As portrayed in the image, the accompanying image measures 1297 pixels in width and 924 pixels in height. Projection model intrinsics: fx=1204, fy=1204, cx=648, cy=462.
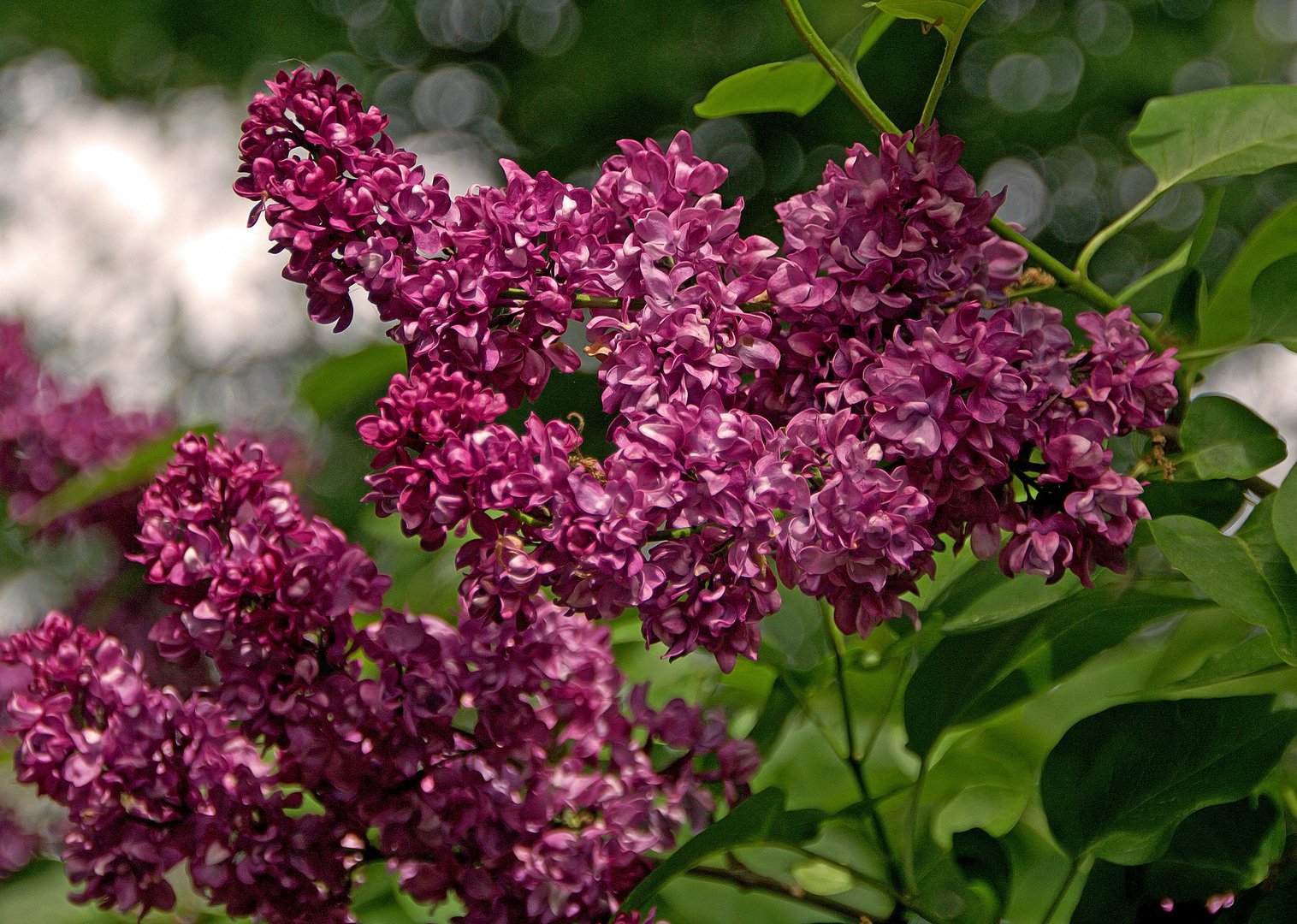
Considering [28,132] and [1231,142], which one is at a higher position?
[1231,142]

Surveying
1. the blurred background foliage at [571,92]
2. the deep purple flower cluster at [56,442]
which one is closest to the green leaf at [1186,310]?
the deep purple flower cluster at [56,442]

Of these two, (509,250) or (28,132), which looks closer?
(509,250)

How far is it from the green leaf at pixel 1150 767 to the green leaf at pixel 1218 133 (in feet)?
0.78

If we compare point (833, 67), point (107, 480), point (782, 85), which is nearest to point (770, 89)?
point (782, 85)

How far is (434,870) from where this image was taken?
48 centimetres

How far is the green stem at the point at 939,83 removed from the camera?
43 cm

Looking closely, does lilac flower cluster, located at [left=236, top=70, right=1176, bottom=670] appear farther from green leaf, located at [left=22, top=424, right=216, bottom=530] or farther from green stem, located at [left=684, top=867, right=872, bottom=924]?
green leaf, located at [left=22, top=424, right=216, bottom=530]

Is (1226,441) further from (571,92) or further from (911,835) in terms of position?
(571,92)

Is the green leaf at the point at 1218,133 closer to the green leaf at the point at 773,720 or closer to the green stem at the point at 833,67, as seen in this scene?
the green stem at the point at 833,67

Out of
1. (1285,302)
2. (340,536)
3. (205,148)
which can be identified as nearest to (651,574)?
(340,536)

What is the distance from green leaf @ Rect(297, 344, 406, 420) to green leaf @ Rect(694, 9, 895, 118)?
284 mm

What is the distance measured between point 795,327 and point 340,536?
7.7 inches

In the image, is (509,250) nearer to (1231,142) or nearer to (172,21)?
(1231,142)

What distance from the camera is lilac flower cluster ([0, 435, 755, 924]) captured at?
0.46m
